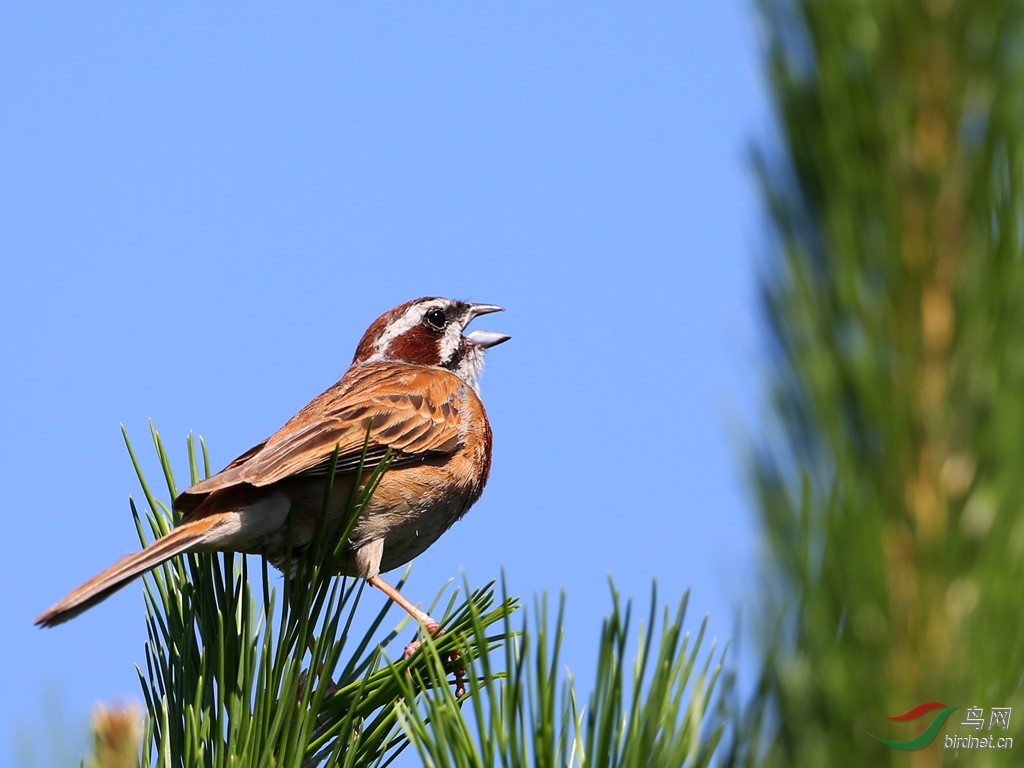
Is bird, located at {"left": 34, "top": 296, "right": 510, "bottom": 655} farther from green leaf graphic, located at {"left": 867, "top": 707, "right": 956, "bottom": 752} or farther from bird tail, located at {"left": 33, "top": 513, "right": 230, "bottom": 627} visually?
green leaf graphic, located at {"left": 867, "top": 707, "right": 956, "bottom": 752}

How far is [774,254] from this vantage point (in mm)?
1252

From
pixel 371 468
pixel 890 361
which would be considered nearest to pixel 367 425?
pixel 371 468

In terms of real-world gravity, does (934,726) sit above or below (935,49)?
below

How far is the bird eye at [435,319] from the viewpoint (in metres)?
6.86

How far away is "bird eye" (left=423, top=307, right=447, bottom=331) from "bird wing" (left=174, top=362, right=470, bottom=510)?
69cm

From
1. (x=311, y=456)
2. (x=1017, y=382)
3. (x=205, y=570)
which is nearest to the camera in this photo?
(x=1017, y=382)

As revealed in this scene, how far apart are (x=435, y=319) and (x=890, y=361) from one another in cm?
572

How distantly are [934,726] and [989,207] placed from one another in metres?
0.57

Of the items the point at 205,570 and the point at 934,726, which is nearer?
the point at 934,726

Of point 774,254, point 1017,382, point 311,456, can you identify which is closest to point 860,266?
point 774,254

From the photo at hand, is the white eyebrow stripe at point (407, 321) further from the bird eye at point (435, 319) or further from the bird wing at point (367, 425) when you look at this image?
the bird wing at point (367, 425)

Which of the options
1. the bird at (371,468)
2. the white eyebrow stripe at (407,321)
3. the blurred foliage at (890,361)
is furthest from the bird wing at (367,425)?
the blurred foliage at (890,361)

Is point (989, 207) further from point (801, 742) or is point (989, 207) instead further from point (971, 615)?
point (801, 742)

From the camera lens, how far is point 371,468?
5004 mm
